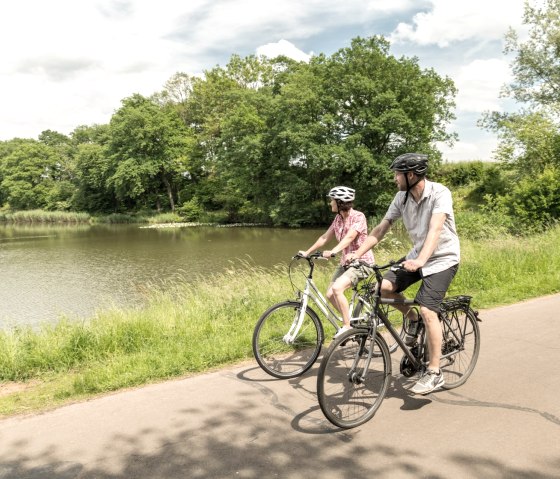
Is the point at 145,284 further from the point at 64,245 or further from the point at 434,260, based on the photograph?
the point at 64,245

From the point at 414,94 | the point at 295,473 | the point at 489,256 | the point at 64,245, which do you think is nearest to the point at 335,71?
the point at 414,94

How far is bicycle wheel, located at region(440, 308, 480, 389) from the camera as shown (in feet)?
14.6

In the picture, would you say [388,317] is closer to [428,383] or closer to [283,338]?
[428,383]

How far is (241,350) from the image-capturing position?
5453 mm

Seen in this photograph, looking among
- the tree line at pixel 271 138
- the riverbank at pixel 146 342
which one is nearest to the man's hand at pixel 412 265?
the riverbank at pixel 146 342

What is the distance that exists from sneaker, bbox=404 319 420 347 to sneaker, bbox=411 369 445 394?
1.00 feet

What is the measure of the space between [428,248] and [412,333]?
2.94ft

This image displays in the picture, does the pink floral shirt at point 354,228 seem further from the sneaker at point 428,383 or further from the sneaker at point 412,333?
the sneaker at point 428,383

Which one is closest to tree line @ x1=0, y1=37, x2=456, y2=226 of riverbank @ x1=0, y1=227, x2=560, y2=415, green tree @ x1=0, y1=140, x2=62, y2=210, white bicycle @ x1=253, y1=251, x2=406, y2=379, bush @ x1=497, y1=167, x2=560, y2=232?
green tree @ x1=0, y1=140, x2=62, y2=210

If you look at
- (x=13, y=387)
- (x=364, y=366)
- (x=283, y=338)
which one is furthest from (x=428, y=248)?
(x=13, y=387)

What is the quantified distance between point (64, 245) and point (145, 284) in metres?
18.8

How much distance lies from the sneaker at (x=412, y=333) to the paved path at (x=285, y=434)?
17.7 inches

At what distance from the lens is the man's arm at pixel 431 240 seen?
3775mm

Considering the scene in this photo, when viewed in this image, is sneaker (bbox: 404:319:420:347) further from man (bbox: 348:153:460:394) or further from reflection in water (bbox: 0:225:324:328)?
reflection in water (bbox: 0:225:324:328)
